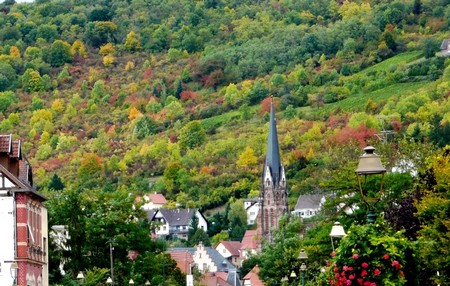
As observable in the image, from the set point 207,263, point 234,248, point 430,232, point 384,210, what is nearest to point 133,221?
point 384,210

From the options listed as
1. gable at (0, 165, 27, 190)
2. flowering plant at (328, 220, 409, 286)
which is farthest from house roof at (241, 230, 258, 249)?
flowering plant at (328, 220, 409, 286)

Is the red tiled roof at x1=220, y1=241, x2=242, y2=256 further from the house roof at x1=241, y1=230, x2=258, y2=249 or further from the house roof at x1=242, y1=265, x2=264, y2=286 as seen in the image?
the house roof at x1=242, y1=265, x2=264, y2=286

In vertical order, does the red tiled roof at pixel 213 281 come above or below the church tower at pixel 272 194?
below

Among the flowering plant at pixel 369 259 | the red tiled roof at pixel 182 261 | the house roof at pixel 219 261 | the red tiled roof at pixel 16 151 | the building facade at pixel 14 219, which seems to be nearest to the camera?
the flowering plant at pixel 369 259

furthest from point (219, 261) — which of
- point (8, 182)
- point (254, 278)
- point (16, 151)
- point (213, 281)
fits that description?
point (8, 182)

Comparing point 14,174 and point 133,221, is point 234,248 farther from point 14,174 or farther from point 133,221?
point 14,174

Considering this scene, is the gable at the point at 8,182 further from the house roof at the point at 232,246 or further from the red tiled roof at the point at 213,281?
the house roof at the point at 232,246

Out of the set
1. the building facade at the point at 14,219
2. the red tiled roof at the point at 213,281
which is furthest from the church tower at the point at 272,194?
the building facade at the point at 14,219
